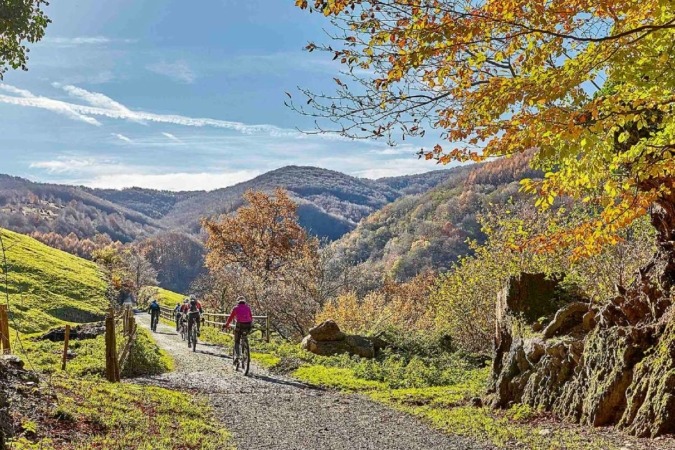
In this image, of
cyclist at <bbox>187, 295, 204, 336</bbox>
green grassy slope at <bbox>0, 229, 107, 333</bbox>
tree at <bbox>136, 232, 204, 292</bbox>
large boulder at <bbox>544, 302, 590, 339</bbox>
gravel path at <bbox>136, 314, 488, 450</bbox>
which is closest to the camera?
gravel path at <bbox>136, 314, 488, 450</bbox>

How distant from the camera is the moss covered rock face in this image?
8.11 meters

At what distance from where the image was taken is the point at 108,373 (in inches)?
488

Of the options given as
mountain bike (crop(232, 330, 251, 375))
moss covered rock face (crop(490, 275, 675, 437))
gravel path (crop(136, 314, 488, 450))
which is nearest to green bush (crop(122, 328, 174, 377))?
gravel path (crop(136, 314, 488, 450))

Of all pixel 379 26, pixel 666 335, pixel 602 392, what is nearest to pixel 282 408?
pixel 602 392

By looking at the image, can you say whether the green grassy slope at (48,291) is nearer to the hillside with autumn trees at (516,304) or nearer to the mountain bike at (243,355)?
the hillside with autumn trees at (516,304)

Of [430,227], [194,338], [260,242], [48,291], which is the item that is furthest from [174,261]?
[194,338]

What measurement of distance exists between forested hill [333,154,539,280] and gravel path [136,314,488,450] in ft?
243

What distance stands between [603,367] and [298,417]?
5582 millimetres

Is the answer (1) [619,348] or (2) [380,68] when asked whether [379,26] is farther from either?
(1) [619,348]

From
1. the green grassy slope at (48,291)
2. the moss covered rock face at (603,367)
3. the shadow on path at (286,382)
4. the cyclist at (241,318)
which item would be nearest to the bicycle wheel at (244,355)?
the cyclist at (241,318)

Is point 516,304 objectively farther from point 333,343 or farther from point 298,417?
point 333,343

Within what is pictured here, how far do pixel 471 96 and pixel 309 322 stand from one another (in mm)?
26343

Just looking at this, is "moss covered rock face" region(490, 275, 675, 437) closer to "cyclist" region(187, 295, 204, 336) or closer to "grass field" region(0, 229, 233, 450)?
"grass field" region(0, 229, 233, 450)

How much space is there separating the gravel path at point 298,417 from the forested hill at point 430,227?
74.0 metres
